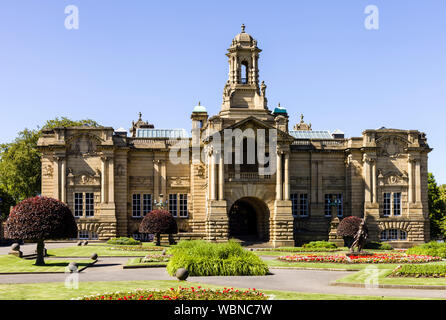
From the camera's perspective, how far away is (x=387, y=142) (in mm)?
61031

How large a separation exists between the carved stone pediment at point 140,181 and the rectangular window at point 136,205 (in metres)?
1.17

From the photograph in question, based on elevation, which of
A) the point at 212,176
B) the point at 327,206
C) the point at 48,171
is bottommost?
the point at 327,206

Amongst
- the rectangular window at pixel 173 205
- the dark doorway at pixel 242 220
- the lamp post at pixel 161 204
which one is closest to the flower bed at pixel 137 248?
the lamp post at pixel 161 204

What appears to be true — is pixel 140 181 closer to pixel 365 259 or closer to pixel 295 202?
pixel 295 202

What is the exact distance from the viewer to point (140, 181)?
60656 mm

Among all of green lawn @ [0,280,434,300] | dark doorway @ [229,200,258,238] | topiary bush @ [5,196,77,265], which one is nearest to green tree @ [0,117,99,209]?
dark doorway @ [229,200,258,238]

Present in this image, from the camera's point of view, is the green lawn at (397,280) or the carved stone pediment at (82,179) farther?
the carved stone pediment at (82,179)

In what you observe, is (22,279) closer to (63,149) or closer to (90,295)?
(90,295)

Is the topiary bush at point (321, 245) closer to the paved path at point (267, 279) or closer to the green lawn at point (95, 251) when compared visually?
Answer: the green lawn at point (95, 251)

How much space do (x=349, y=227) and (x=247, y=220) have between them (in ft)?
43.2

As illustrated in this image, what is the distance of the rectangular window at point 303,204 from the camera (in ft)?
202

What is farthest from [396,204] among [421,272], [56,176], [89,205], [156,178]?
[421,272]

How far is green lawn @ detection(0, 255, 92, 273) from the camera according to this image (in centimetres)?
3123
